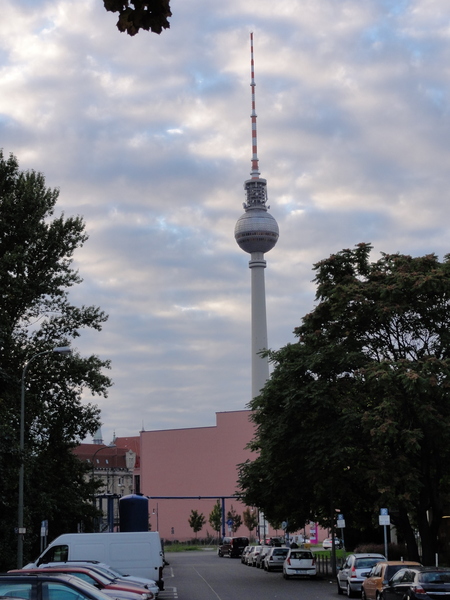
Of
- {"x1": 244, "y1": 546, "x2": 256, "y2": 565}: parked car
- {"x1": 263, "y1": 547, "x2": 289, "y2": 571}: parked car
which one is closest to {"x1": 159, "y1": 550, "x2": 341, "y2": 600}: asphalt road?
{"x1": 263, "y1": 547, "x2": 289, "y2": 571}: parked car

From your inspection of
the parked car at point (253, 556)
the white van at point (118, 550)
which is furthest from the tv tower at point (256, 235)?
the white van at point (118, 550)

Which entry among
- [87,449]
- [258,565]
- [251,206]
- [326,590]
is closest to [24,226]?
[326,590]

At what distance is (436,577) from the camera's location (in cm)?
2031

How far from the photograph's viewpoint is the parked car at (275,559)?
51.3 meters

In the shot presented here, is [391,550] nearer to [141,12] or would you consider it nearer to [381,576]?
[381,576]

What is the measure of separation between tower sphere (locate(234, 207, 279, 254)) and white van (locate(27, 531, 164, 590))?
110474 millimetres

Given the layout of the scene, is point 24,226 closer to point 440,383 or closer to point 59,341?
point 59,341

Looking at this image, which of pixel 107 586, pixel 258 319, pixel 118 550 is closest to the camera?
pixel 107 586

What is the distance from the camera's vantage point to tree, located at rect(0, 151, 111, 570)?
4269cm

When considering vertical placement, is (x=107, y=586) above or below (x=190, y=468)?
below

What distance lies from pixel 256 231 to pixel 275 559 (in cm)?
8918

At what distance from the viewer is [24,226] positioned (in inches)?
1731

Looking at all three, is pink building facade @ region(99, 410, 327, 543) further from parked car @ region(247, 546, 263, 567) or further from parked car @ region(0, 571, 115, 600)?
parked car @ region(0, 571, 115, 600)

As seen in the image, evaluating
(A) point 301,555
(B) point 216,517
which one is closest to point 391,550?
(A) point 301,555
